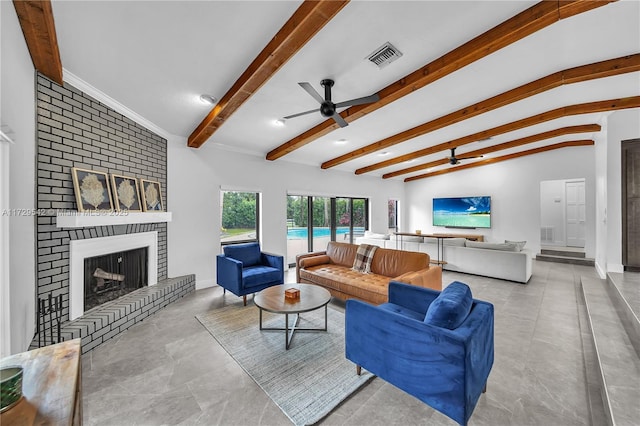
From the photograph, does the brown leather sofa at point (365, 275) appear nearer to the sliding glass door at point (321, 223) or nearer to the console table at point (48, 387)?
the sliding glass door at point (321, 223)

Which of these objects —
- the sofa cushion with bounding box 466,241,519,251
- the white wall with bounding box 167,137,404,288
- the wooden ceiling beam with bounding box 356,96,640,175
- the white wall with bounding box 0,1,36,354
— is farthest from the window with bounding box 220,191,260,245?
the sofa cushion with bounding box 466,241,519,251

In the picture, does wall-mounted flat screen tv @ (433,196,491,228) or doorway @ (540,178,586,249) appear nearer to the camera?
doorway @ (540,178,586,249)

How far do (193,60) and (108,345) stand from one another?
2.91m

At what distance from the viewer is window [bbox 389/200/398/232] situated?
30.1 feet

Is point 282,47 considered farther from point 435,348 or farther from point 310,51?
point 435,348

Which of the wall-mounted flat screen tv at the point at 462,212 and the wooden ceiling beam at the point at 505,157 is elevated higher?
the wooden ceiling beam at the point at 505,157

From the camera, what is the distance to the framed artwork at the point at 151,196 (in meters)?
3.58

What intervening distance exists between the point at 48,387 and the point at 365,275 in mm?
3268

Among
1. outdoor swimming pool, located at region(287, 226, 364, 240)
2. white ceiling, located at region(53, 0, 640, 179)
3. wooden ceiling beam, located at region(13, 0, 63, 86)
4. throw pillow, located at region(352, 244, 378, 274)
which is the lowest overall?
throw pillow, located at region(352, 244, 378, 274)

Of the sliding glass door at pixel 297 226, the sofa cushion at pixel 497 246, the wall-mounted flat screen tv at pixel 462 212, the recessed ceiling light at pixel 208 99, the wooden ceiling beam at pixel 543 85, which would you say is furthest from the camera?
the wall-mounted flat screen tv at pixel 462 212

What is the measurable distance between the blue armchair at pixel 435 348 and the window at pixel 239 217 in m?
3.67

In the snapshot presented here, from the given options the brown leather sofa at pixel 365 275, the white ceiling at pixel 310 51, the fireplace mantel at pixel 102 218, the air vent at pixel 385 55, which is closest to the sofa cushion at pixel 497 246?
the brown leather sofa at pixel 365 275

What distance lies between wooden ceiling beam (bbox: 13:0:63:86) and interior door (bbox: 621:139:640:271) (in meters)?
6.84

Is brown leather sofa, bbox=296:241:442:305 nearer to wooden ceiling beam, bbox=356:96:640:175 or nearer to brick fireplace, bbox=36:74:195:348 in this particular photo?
brick fireplace, bbox=36:74:195:348
